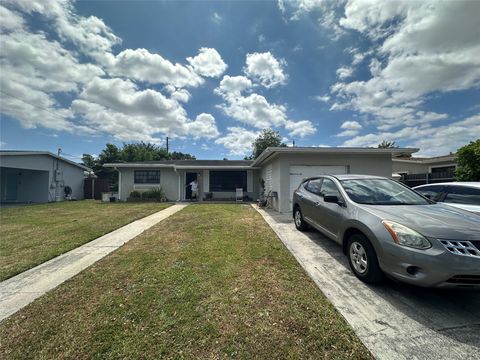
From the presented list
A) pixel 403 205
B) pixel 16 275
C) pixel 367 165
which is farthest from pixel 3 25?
pixel 367 165

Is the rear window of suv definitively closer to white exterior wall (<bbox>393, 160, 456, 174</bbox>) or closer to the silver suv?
the silver suv

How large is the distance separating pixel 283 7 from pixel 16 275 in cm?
1124

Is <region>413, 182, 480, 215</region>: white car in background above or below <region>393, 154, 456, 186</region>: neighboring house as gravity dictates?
below

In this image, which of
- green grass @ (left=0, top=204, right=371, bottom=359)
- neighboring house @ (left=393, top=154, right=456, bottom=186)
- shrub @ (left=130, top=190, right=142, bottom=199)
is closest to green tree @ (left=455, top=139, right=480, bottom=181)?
neighboring house @ (left=393, top=154, right=456, bottom=186)

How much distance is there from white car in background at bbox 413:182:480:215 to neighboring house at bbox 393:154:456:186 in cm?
623

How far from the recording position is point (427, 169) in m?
17.1

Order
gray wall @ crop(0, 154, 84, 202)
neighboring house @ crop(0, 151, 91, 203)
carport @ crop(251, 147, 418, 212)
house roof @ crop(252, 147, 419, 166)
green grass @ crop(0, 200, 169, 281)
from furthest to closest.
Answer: neighboring house @ crop(0, 151, 91, 203) → gray wall @ crop(0, 154, 84, 202) → carport @ crop(251, 147, 418, 212) → house roof @ crop(252, 147, 419, 166) → green grass @ crop(0, 200, 169, 281)

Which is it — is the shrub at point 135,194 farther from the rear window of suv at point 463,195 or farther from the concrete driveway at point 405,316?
the rear window of suv at point 463,195

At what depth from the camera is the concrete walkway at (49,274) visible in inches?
104

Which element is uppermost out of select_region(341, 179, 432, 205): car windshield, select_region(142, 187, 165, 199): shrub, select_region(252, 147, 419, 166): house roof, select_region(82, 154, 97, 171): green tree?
select_region(82, 154, 97, 171): green tree

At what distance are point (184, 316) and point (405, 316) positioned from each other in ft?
7.76

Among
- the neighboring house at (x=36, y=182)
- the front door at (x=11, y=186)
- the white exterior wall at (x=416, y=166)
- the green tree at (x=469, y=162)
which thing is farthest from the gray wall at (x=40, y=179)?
the white exterior wall at (x=416, y=166)

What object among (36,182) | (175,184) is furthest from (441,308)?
(36,182)

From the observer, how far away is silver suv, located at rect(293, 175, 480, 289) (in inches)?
86.3
